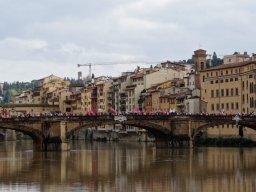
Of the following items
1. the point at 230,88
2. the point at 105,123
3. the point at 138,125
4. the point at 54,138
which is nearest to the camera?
the point at 54,138

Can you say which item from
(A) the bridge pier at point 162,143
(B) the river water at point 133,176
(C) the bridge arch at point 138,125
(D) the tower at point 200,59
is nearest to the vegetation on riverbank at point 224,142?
(A) the bridge pier at point 162,143

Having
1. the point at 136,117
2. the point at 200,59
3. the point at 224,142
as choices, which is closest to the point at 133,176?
the point at 136,117

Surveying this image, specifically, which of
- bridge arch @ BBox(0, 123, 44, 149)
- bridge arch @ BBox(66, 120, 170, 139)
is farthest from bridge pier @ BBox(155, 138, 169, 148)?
bridge arch @ BBox(0, 123, 44, 149)

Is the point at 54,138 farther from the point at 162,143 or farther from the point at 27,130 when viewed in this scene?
the point at 162,143

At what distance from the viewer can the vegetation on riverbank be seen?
315 feet

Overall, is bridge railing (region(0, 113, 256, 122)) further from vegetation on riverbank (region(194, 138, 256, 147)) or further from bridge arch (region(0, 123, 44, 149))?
vegetation on riverbank (region(194, 138, 256, 147))

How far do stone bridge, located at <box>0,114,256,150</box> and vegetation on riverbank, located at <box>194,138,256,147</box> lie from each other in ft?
11.8

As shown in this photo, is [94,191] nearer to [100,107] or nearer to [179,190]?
[179,190]

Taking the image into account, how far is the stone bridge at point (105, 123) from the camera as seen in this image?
85.6 metres

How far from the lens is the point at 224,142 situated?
9994 centimetres

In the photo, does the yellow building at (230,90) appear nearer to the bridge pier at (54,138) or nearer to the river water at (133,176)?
the bridge pier at (54,138)

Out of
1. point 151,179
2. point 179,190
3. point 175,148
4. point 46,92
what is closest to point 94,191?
point 179,190

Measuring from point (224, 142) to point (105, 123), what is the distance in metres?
19.8

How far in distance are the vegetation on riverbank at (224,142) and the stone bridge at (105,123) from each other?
11.8 feet
